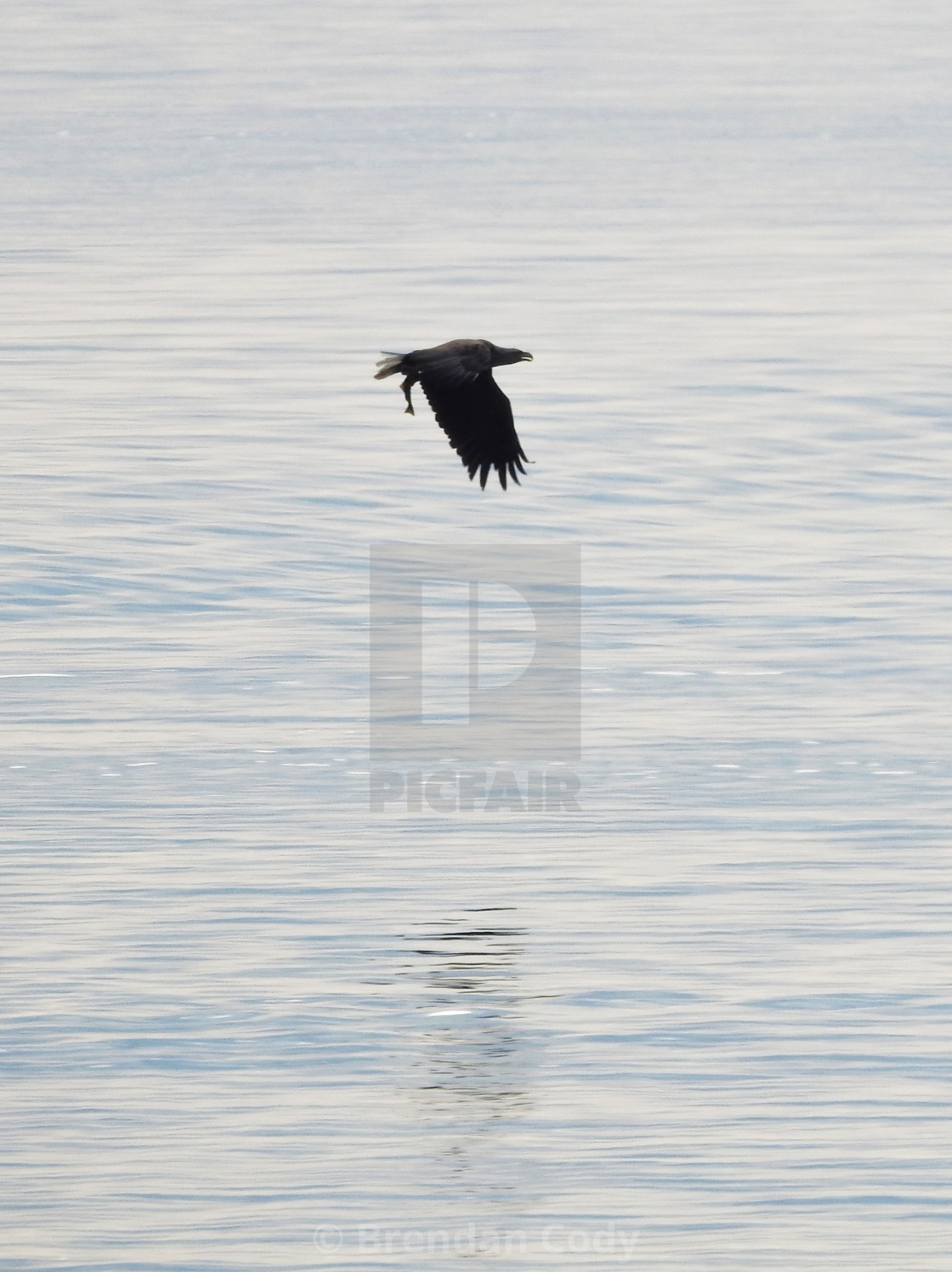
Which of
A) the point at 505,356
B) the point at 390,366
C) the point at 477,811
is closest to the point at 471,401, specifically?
the point at 505,356

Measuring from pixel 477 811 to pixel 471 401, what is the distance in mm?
1985

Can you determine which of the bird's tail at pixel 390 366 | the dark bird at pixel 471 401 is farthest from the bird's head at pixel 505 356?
the bird's tail at pixel 390 366

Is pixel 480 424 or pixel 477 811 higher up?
pixel 480 424

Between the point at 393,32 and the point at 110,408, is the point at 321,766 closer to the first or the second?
the point at 110,408

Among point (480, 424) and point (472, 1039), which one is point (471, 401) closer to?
point (480, 424)

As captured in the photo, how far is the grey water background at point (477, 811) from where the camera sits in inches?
373

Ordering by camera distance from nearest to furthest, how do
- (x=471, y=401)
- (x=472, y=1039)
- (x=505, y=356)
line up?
1. (x=472, y=1039)
2. (x=505, y=356)
3. (x=471, y=401)

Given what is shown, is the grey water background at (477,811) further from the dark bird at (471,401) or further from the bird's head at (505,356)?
the bird's head at (505,356)

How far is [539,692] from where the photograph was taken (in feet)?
50.9

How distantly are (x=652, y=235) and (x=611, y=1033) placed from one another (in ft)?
67.3

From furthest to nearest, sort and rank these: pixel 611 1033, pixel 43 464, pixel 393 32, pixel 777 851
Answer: pixel 393 32 → pixel 43 464 → pixel 777 851 → pixel 611 1033

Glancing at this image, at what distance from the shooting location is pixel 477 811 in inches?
543

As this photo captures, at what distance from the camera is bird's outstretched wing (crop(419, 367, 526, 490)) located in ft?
44.5

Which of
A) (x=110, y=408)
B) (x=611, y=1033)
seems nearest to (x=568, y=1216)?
(x=611, y=1033)
